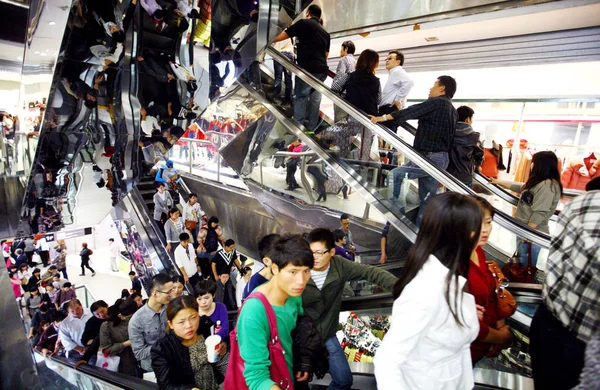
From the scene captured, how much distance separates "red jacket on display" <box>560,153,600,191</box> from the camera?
4672 millimetres

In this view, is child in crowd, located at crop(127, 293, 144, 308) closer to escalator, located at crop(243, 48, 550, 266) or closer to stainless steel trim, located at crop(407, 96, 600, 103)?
escalator, located at crop(243, 48, 550, 266)

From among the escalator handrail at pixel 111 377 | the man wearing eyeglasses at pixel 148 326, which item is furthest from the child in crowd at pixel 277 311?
the man wearing eyeglasses at pixel 148 326

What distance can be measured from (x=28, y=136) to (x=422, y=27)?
4.43 m

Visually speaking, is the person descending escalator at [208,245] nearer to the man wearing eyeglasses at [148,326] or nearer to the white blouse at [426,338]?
the man wearing eyeglasses at [148,326]

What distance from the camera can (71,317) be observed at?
2.60m

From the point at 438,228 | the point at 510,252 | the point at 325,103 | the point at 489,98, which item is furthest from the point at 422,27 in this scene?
the point at 438,228

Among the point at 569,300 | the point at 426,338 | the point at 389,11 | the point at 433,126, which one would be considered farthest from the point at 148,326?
the point at 389,11

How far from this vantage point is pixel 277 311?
131cm

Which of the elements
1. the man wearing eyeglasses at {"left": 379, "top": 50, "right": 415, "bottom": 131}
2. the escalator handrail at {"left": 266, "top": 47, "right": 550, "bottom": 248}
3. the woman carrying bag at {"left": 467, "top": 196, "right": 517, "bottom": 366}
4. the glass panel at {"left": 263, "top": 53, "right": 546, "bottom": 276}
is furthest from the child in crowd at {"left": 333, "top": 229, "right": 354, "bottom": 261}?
the woman carrying bag at {"left": 467, "top": 196, "right": 517, "bottom": 366}

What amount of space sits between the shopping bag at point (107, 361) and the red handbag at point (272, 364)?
5.70ft

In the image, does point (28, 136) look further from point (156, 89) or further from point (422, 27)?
point (422, 27)

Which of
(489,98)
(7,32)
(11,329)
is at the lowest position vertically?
(11,329)

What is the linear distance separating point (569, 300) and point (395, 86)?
9.27 ft

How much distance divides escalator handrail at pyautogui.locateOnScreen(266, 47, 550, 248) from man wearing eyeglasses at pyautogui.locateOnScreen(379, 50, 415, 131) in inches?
18.7
